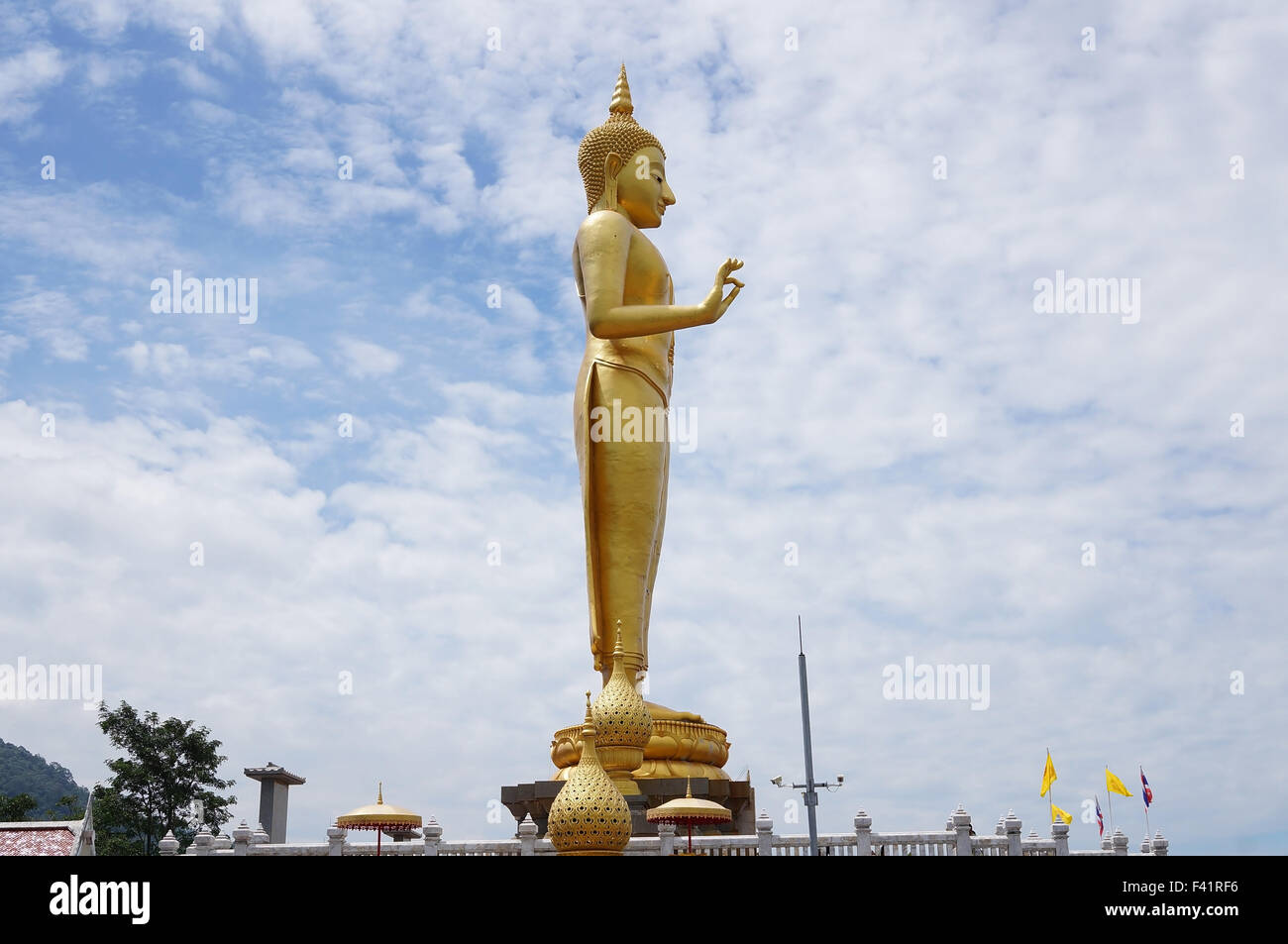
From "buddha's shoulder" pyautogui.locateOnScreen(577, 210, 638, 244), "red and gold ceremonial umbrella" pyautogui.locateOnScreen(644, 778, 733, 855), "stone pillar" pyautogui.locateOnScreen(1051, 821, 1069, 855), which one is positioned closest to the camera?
"red and gold ceremonial umbrella" pyautogui.locateOnScreen(644, 778, 733, 855)

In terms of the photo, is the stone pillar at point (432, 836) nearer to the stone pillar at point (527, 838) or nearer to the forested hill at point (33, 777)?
the stone pillar at point (527, 838)

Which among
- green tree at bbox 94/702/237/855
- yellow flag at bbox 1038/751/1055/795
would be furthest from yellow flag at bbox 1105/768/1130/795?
green tree at bbox 94/702/237/855

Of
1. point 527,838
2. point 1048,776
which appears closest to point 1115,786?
point 1048,776

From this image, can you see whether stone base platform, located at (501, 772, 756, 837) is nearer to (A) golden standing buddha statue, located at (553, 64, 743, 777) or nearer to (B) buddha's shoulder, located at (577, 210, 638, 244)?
(A) golden standing buddha statue, located at (553, 64, 743, 777)

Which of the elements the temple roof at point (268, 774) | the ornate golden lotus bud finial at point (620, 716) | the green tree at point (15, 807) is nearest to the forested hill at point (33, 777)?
the green tree at point (15, 807)

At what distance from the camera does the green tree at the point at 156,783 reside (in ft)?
83.7

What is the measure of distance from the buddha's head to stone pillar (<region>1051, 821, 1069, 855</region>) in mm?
7912

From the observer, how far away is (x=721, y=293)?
11.9 metres

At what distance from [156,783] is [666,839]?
18.2 meters

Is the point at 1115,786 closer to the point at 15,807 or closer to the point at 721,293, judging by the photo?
the point at 721,293

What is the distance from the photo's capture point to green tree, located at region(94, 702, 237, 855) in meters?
25.5

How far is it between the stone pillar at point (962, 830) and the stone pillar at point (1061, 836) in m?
0.85
